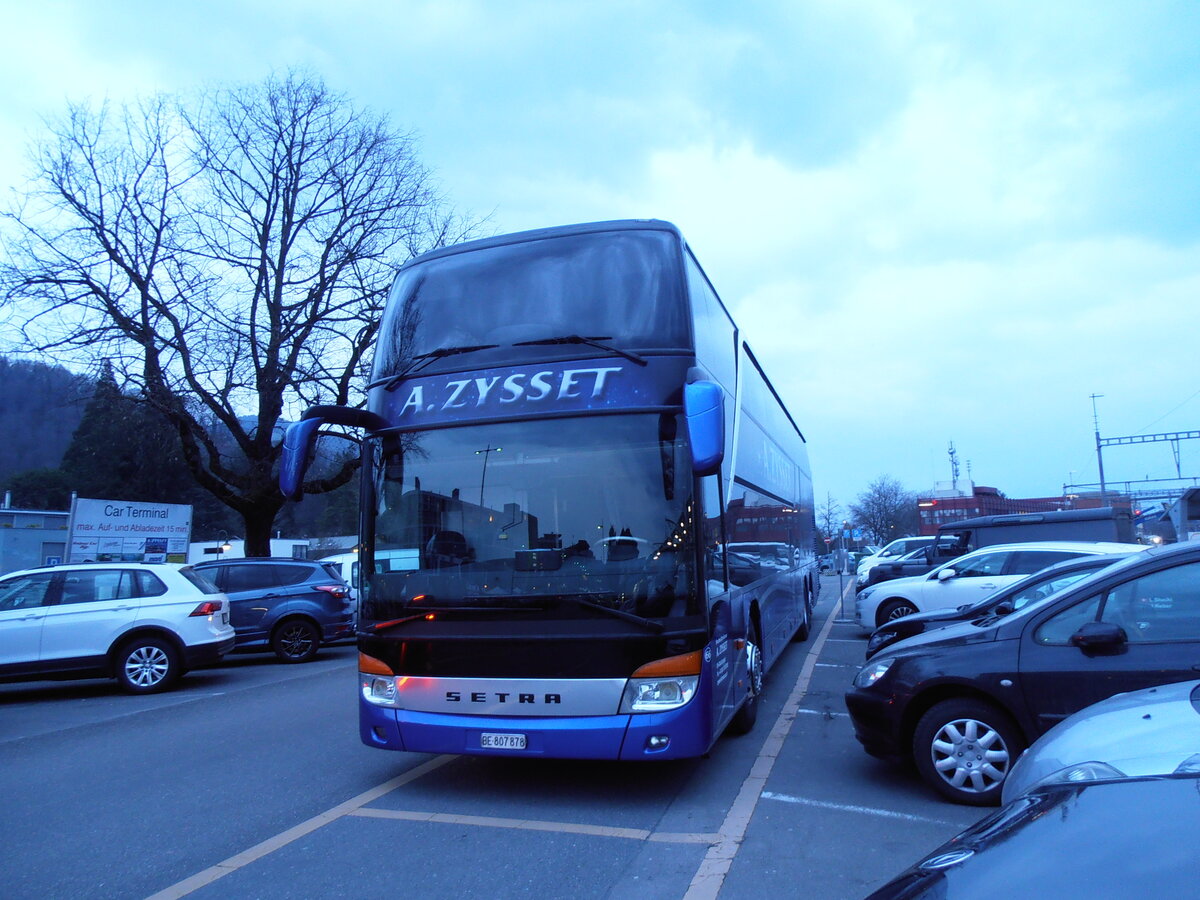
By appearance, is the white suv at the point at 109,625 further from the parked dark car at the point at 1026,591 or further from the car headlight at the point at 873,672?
the car headlight at the point at 873,672

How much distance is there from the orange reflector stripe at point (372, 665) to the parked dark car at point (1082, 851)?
4357 mm

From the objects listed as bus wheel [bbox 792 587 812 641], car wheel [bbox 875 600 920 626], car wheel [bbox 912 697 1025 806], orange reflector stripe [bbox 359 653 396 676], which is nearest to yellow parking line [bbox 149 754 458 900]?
orange reflector stripe [bbox 359 653 396 676]

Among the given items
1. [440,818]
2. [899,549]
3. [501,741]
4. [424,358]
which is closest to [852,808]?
[501,741]

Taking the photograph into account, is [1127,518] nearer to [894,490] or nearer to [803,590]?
[803,590]

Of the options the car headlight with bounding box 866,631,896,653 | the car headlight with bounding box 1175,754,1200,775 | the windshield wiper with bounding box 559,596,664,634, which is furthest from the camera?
the car headlight with bounding box 866,631,896,653

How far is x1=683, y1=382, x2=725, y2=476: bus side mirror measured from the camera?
202 inches

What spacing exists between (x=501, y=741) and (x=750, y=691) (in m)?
2.80

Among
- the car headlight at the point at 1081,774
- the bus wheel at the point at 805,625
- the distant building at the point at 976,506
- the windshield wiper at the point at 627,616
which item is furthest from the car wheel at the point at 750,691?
the distant building at the point at 976,506

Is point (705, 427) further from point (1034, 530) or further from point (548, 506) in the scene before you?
point (1034, 530)

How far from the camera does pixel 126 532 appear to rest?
20.6 metres

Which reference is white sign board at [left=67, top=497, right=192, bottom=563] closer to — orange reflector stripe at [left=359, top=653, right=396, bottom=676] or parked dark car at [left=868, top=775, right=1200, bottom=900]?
orange reflector stripe at [left=359, top=653, right=396, bottom=676]

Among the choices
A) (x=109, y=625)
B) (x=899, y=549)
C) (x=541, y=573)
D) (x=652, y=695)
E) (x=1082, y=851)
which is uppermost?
(x=899, y=549)

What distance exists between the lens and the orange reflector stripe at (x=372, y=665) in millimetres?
6059

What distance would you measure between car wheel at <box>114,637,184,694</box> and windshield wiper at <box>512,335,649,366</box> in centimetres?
805
